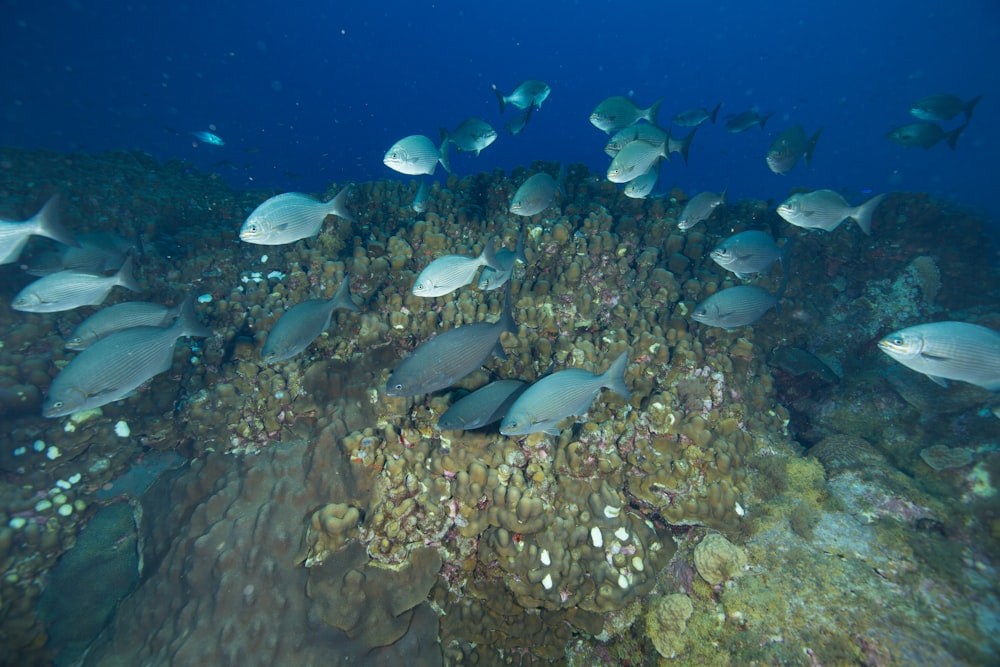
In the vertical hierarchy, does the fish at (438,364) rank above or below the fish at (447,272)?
below

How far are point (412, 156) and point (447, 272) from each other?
247cm

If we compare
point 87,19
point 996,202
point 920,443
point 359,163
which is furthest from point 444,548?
point 996,202

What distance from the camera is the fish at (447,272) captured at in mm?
4027

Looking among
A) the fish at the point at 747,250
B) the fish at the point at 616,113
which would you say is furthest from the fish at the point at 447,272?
the fish at the point at 616,113

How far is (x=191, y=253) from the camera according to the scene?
23.9ft

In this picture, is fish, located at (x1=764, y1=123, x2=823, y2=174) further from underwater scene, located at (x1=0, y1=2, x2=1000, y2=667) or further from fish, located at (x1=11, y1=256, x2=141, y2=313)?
fish, located at (x1=11, y1=256, x2=141, y2=313)

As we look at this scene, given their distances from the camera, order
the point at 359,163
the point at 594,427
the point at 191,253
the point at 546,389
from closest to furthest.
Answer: the point at 546,389
the point at 594,427
the point at 191,253
the point at 359,163

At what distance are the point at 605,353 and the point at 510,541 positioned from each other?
7.50 ft

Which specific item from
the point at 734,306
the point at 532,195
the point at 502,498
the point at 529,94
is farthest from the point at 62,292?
the point at 529,94

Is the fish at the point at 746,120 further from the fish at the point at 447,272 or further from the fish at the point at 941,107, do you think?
the fish at the point at 447,272

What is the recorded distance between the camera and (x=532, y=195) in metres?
5.25

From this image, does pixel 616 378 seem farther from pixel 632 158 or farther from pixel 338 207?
pixel 632 158

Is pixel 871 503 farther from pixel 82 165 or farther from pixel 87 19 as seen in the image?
pixel 87 19

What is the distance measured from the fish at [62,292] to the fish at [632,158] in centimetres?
610
